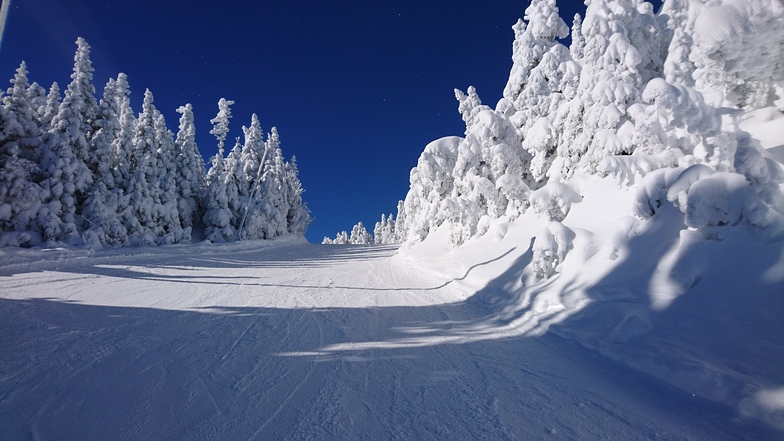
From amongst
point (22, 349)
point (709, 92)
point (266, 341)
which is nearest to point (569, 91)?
point (709, 92)

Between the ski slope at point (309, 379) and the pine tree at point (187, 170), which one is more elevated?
the pine tree at point (187, 170)

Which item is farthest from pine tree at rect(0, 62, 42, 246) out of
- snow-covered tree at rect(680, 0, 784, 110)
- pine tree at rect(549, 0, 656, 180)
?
snow-covered tree at rect(680, 0, 784, 110)

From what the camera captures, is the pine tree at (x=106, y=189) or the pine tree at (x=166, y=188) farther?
the pine tree at (x=166, y=188)

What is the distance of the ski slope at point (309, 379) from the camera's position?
3049mm

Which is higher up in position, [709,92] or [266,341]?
[709,92]

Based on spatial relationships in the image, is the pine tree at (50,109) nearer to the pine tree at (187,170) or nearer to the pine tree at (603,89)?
the pine tree at (187,170)

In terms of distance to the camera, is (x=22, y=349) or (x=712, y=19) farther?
(x=712, y=19)

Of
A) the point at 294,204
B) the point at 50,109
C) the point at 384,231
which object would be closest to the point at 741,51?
the point at 50,109

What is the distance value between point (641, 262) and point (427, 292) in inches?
218

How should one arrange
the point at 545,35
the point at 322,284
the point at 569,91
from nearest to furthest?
1. the point at 322,284
2. the point at 569,91
3. the point at 545,35

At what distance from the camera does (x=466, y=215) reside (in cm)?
1708

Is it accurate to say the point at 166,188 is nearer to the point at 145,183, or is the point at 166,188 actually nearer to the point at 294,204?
the point at 145,183

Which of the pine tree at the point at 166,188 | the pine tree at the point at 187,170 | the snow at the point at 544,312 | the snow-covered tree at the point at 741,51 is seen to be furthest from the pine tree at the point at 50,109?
the snow-covered tree at the point at 741,51

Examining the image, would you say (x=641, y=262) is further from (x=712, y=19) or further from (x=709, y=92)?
(x=709, y=92)
